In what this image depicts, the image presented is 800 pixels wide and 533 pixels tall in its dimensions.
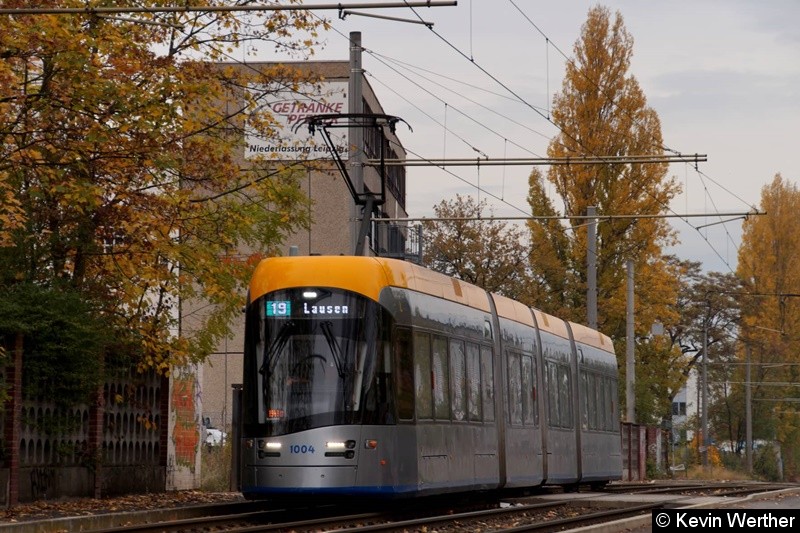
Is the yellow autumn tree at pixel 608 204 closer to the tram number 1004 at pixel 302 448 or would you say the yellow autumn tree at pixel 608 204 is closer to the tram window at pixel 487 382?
the tram window at pixel 487 382

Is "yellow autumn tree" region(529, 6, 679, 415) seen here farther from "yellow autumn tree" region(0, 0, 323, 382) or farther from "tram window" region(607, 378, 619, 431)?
"yellow autumn tree" region(0, 0, 323, 382)

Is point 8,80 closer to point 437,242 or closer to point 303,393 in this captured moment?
point 303,393

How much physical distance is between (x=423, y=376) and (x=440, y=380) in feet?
2.45

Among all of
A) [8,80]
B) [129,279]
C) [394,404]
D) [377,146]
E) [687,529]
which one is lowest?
[687,529]

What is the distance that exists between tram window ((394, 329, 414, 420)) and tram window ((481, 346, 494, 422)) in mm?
3366

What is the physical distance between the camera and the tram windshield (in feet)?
60.9

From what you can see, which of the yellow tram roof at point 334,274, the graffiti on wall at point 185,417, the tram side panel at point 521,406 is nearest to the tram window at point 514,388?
the tram side panel at point 521,406

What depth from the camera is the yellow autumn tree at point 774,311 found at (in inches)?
3204

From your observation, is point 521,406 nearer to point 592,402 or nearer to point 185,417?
point 592,402

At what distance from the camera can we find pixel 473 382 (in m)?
22.1

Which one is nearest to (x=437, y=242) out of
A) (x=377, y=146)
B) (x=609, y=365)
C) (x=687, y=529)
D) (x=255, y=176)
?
(x=377, y=146)

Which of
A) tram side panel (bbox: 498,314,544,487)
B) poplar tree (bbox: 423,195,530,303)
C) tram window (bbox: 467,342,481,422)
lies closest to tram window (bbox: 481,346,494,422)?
tram window (bbox: 467,342,481,422)

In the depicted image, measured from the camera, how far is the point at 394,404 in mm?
18938

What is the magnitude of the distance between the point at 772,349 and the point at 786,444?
6.13 metres
